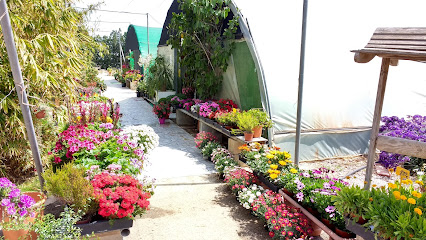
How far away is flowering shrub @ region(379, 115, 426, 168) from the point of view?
4438mm

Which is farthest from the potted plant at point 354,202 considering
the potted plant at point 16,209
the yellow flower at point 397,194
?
the potted plant at point 16,209

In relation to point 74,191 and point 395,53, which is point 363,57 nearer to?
point 395,53

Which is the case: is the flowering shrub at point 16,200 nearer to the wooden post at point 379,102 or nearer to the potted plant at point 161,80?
the wooden post at point 379,102

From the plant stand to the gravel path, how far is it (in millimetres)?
453

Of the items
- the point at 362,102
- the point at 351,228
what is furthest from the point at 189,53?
the point at 351,228

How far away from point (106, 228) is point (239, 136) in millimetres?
3000

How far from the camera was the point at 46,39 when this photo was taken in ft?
9.93

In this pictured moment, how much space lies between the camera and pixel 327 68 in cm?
524

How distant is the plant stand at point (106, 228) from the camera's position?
2.35 metres

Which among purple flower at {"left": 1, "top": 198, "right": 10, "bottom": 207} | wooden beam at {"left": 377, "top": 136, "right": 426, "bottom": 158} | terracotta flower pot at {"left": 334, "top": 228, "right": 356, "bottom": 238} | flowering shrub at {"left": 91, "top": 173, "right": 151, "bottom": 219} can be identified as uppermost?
wooden beam at {"left": 377, "top": 136, "right": 426, "bottom": 158}

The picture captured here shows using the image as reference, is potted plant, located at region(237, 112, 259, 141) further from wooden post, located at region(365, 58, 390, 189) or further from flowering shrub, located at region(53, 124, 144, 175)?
wooden post, located at region(365, 58, 390, 189)

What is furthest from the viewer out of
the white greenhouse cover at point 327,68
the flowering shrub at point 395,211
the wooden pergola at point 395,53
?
the white greenhouse cover at point 327,68

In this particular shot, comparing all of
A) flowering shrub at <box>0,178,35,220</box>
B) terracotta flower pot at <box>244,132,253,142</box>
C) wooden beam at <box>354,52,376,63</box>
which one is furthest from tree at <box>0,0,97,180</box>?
wooden beam at <box>354,52,376,63</box>

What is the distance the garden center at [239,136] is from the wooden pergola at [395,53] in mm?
10
